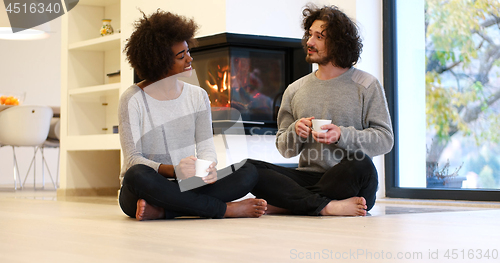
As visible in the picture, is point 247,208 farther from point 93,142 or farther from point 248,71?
point 93,142

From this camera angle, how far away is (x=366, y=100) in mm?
2295

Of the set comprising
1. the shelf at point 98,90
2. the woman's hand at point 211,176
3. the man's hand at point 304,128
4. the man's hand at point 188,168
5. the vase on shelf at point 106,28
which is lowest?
the woman's hand at point 211,176

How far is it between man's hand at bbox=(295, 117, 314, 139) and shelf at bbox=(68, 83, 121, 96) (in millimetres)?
2074

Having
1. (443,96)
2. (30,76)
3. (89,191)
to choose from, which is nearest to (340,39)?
(443,96)

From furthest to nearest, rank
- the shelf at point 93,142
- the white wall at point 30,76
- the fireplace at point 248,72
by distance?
the white wall at point 30,76 < the shelf at point 93,142 < the fireplace at point 248,72

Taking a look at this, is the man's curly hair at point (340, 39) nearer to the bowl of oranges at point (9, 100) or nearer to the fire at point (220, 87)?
the fire at point (220, 87)

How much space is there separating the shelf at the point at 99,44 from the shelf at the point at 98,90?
12.4 inches

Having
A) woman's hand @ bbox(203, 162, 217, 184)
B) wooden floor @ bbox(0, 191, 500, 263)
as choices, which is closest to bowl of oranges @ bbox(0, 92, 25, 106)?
wooden floor @ bbox(0, 191, 500, 263)

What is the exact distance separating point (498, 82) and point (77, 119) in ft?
9.31

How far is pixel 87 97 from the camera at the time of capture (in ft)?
14.3

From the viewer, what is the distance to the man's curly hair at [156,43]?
2.14 m

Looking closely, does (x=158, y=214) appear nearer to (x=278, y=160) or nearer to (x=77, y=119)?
(x=278, y=160)

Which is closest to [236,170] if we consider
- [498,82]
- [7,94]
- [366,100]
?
[366,100]

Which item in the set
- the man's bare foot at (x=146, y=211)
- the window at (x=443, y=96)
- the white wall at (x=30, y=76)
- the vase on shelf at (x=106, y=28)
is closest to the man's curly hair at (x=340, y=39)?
the man's bare foot at (x=146, y=211)
